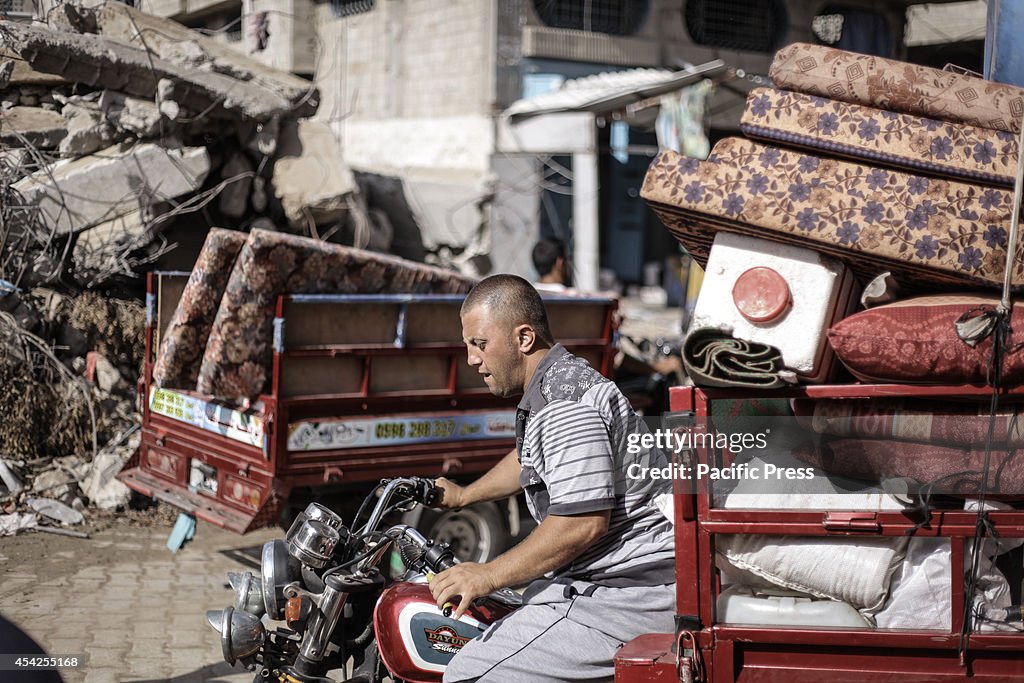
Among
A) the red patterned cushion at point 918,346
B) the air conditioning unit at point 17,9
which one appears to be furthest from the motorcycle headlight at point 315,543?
the air conditioning unit at point 17,9

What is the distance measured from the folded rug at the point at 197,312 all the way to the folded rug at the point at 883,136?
2.96 metres

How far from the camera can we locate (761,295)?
2.72 meters

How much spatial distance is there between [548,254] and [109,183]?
137 inches

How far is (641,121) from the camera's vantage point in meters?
11.3

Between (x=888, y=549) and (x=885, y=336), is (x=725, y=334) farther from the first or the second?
(x=888, y=549)

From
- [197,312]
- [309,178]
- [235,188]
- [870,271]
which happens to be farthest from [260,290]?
[309,178]

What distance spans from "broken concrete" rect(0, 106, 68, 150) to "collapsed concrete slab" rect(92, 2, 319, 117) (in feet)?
2.86

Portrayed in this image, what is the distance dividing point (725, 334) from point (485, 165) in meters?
9.77

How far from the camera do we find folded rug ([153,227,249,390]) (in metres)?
5.00

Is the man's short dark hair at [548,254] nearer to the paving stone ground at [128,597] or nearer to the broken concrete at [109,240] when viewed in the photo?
the paving stone ground at [128,597]

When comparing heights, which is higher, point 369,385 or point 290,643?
point 369,385

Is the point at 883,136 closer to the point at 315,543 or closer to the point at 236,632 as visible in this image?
the point at 315,543

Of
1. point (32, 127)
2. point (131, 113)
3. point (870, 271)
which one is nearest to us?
point (870, 271)

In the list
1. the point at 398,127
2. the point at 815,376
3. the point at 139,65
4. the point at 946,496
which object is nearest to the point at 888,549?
the point at 946,496
